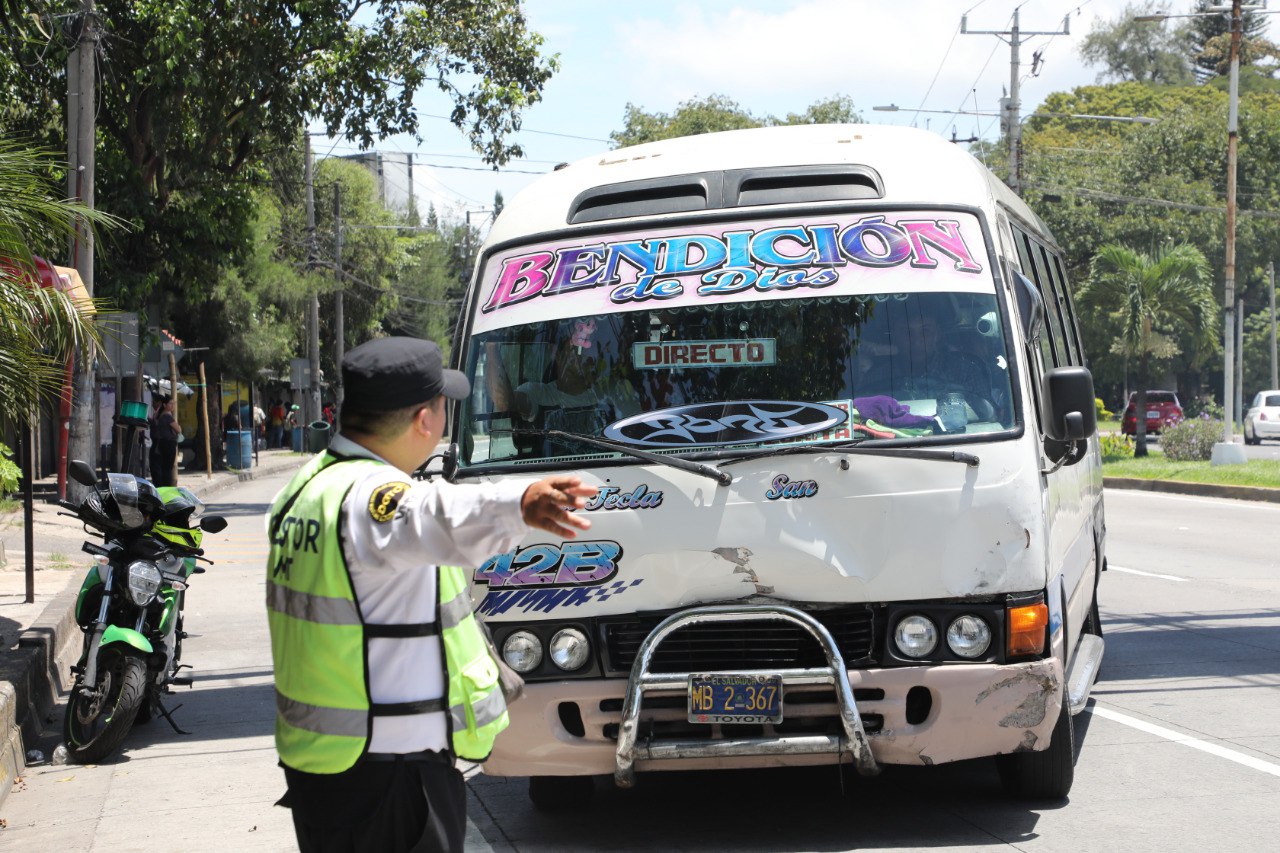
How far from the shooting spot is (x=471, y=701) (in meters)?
3.17

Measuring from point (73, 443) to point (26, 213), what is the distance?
7.75 meters

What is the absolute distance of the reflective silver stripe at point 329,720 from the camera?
10.2 ft

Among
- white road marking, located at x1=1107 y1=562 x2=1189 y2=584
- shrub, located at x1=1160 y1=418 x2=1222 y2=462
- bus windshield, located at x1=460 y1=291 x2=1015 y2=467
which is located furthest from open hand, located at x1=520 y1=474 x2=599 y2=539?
shrub, located at x1=1160 y1=418 x2=1222 y2=462

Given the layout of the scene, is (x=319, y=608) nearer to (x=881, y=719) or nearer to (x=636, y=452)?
(x=636, y=452)

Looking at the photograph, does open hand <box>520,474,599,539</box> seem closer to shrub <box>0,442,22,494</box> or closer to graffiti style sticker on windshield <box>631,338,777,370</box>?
graffiti style sticker on windshield <box>631,338,777,370</box>

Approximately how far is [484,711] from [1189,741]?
16.4 ft

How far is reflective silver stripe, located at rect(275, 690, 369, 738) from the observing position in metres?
3.12

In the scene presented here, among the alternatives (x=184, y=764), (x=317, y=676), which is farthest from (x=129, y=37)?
(x=317, y=676)

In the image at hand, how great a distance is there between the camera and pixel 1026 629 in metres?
5.43

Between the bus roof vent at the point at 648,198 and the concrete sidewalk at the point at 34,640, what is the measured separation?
3.79m

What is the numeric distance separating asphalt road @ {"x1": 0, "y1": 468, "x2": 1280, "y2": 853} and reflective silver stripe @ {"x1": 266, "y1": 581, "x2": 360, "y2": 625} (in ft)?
9.40

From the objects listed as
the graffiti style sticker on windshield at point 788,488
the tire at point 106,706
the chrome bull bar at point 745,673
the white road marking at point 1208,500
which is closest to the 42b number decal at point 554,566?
the chrome bull bar at point 745,673

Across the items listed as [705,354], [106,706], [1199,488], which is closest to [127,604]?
[106,706]

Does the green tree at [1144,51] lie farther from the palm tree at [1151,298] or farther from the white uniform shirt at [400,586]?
the white uniform shirt at [400,586]
